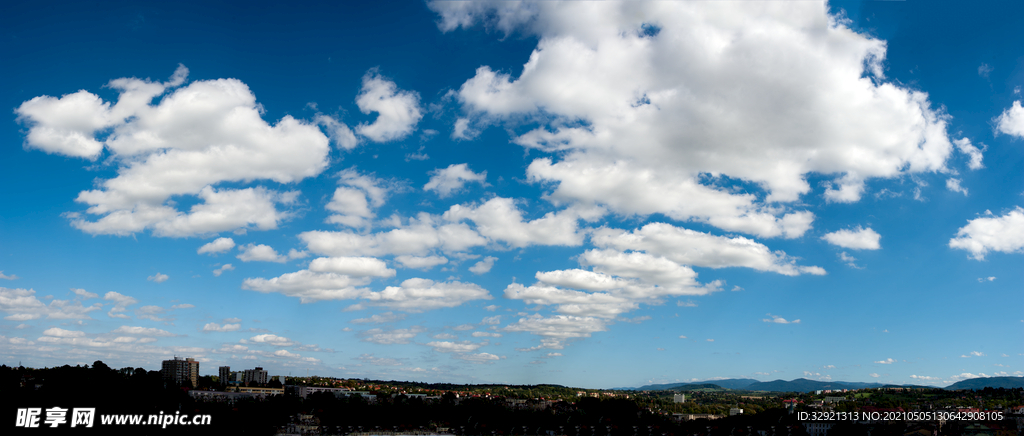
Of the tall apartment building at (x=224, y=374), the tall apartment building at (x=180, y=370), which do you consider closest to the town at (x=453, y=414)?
the tall apartment building at (x=180, y=370)

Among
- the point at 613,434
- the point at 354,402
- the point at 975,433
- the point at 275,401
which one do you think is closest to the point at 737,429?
the point at 613,434

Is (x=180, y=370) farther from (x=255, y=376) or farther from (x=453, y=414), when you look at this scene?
(x=453, y=414)

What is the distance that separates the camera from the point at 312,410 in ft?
314

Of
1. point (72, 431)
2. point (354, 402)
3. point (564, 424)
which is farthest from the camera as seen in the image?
point (354, 402)

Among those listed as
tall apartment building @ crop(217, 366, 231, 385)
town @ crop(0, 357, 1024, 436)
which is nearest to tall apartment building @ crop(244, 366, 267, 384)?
tall apartment building @ crop(217, 366, 231, 385)

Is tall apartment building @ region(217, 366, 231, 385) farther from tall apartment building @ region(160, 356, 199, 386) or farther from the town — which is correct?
the town

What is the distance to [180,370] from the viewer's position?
132 m

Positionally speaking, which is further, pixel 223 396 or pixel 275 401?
→ pixel 223 396

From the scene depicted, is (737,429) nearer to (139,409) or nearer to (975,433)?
(975,433)

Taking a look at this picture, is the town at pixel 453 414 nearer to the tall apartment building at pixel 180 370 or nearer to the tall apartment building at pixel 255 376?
the tall apartment building at pixel 180 370

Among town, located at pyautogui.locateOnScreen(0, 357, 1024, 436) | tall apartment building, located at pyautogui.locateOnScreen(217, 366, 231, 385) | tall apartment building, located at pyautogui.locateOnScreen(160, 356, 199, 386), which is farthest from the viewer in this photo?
tall apartment building, located at pyautogui.locateOnScreen(217, 366, 231, 385)

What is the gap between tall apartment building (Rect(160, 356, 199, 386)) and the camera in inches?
5113

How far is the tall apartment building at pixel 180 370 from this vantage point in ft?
426

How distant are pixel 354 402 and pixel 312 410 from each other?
24.1 feet
